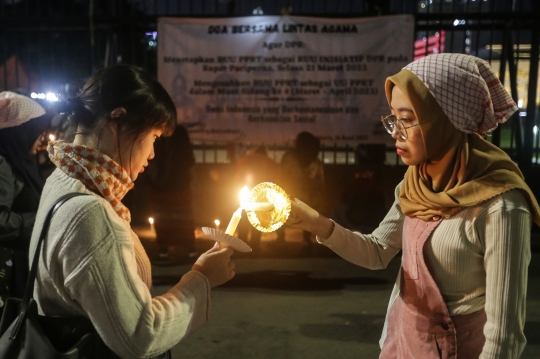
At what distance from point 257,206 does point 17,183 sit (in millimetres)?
2582

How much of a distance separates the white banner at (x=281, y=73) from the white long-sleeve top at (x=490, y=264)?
586 centimetres

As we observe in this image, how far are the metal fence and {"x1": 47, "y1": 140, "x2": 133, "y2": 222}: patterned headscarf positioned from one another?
6.49 meters

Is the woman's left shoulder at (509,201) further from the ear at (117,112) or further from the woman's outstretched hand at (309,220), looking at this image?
the ear at (117,112)

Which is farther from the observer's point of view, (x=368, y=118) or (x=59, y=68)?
(x=59, y=68)

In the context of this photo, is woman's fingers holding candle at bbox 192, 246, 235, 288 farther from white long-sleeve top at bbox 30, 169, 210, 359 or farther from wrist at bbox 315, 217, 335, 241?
wrist at bbox 315, 217, 335, 241

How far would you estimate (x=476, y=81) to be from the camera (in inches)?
79.2

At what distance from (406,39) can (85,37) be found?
450 centimetres

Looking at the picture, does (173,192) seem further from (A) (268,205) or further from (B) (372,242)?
(A) (268,205)

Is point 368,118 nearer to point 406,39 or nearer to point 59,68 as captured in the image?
point 406,39

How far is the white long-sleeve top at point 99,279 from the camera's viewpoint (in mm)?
1527

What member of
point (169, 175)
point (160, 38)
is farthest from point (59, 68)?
point (169, 175)

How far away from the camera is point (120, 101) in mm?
1732

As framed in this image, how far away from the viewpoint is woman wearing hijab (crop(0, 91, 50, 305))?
3.64m

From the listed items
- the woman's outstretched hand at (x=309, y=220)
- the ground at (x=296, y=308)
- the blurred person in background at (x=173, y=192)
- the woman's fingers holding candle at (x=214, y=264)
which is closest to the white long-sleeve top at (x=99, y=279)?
the woman's fingers holding candle at (x=214, y=264)
